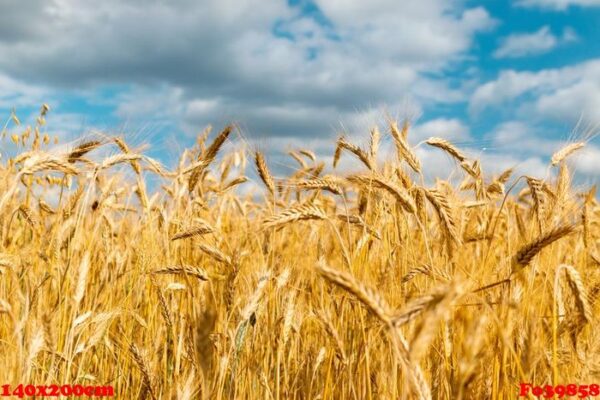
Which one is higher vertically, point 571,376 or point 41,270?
point 41,270

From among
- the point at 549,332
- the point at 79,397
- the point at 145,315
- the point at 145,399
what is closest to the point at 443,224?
the point at 549,332

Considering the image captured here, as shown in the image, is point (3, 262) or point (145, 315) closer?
point (3, 262)

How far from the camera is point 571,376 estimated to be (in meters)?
2.65

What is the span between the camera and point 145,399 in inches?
111

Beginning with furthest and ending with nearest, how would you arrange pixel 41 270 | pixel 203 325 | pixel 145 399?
pixel 41 270 < pixel 145 399 < pixel 203 325

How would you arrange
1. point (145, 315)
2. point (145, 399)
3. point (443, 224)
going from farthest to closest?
point (145, 315), point (145, 399), point (443, 224)

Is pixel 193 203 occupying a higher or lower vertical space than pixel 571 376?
higher

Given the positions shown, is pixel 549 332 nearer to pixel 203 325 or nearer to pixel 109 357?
pixel 203 325

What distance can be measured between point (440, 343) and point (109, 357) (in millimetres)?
1682

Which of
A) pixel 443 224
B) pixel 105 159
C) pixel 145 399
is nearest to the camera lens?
pixel 443 224

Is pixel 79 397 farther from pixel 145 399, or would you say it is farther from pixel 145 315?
pixel 145 315

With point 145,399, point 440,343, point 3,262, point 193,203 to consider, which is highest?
point 193,203

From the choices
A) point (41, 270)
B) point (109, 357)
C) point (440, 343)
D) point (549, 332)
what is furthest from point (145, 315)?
point (549, 332)

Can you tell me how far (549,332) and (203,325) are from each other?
1874 millimetres
